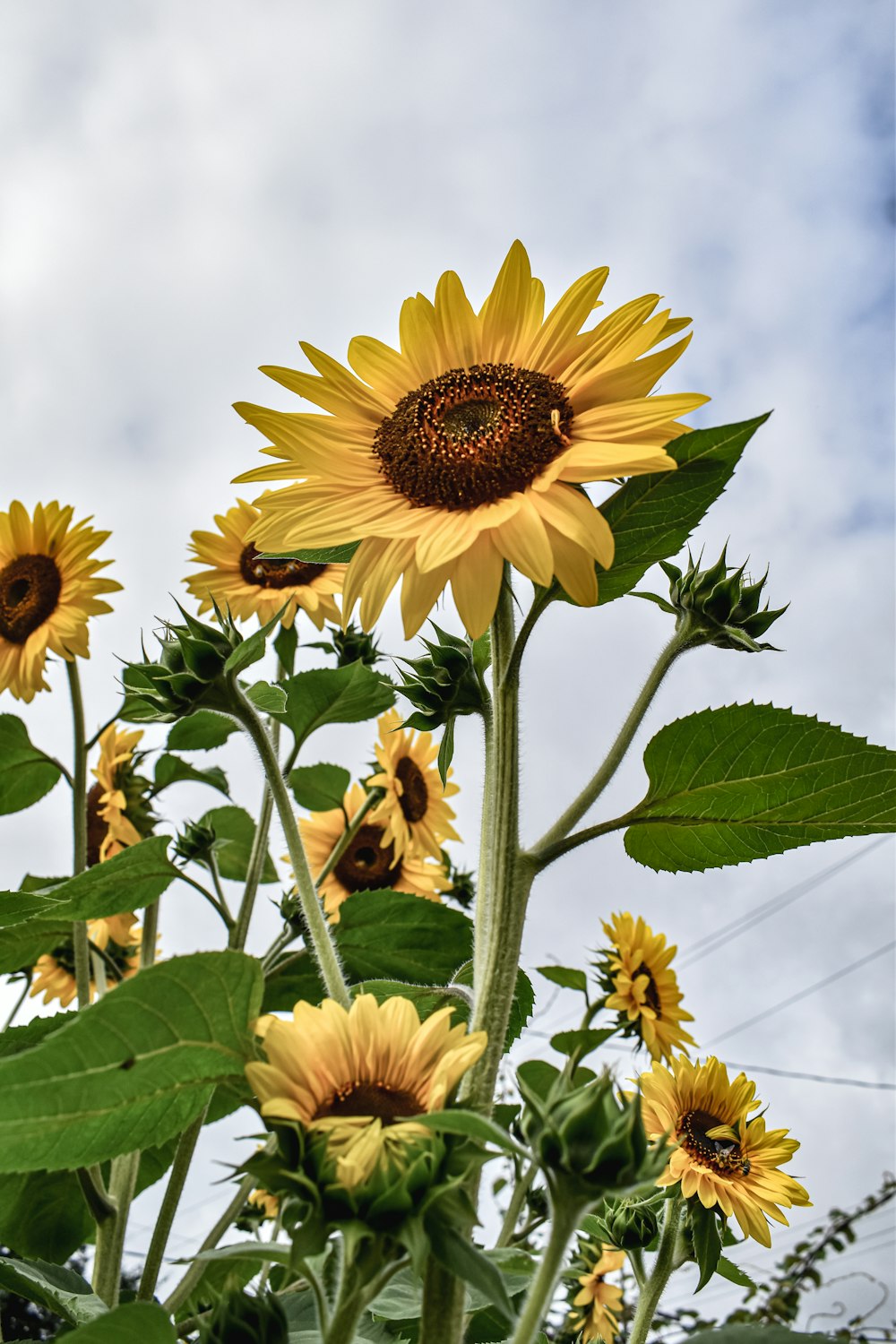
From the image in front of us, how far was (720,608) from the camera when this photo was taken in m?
0.91

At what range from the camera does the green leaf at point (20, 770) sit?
1.67 metres

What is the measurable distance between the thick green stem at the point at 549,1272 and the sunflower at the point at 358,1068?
8cm

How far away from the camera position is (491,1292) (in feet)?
1.72

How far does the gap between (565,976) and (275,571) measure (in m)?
0.82

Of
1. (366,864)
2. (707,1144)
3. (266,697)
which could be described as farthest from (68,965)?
(266,697)

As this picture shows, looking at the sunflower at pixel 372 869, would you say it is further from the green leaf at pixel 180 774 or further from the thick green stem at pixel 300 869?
the thick green stem at pixel 300 869

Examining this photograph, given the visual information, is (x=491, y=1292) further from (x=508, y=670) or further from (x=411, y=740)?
(x=411, y=740)

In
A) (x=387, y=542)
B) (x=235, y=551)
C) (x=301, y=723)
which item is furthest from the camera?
(x=235, y=551)

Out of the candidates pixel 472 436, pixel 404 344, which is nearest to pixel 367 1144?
pixel 472 436

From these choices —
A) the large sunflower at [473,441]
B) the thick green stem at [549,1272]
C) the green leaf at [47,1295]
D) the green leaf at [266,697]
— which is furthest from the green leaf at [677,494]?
the green leaf at [47,1295]

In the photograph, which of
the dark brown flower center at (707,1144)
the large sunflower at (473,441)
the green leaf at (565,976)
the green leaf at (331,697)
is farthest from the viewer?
the green leaf at (565,976)

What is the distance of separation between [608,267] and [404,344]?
16 cm

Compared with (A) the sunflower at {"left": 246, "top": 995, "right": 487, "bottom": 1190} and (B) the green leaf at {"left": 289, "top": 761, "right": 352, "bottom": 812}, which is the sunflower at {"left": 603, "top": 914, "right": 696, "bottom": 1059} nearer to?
(B) the green leaf at {"left": 289, "top": 761, "right": 352, "bottom": 812}

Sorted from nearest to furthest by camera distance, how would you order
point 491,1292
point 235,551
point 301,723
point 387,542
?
point 491,1292 < point 387,542 < point 301,723 < point 235,551
